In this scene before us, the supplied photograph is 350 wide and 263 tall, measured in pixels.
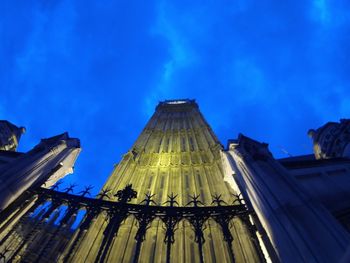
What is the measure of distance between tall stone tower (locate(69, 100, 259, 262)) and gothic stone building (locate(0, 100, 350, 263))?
0.08m

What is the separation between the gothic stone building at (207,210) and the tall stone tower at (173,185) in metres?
0.08

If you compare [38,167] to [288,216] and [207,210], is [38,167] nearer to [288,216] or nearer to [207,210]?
[207,210]

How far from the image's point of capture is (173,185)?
2250 cm

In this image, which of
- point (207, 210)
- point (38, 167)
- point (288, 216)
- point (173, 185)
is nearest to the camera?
point (288, 216)

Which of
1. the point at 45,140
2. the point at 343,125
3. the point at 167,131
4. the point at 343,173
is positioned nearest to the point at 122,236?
the point at 45,140

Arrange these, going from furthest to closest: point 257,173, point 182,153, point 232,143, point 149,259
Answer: point 182,153 < point 149,259 < point 232,143 < point 257,173

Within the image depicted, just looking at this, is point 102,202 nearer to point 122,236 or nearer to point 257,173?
point 257,173

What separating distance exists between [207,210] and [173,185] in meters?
13.9

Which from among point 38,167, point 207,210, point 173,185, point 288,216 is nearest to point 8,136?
point 38,167

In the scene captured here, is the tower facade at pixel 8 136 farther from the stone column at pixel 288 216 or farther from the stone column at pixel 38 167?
the stone column at pixel 288 216

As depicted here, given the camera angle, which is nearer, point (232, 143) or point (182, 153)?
point (232, 143)

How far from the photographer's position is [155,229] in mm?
16953

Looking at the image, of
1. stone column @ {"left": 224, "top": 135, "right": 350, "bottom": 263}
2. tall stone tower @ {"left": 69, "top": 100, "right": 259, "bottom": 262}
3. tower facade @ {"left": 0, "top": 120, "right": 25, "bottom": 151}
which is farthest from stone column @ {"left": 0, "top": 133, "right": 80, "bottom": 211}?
stone column @ {"left": 224, "top": 135, "right": 350, "bottom": 263}

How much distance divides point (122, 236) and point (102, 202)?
824cm
